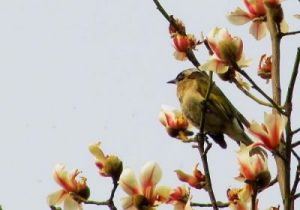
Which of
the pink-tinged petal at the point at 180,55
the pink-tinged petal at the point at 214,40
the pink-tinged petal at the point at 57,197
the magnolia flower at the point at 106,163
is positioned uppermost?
the pink-tinged petal at the point at 180,55

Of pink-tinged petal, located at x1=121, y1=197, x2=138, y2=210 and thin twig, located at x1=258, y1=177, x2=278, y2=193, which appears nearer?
thin twig, located at x1=258, y1=177, x2=278, y2=193

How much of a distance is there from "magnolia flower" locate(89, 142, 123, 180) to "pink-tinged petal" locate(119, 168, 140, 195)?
0.13ft

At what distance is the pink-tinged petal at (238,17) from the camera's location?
11.0 feet

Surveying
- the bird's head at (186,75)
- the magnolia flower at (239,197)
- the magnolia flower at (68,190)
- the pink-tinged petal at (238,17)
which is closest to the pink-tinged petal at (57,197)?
the magnolia flower at (68,190)

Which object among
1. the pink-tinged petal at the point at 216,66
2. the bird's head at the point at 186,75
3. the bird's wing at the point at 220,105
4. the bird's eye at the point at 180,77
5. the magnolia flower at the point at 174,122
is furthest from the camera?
the bird's eye at the point at 180,77

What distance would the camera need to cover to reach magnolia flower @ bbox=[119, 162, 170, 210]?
277cm

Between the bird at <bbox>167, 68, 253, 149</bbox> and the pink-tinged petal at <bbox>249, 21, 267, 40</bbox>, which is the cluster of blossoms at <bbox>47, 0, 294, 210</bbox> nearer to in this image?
the pink-tinged petal at <bbox>249, 21, 267, 40</bbox>

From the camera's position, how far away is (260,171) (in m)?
2.62

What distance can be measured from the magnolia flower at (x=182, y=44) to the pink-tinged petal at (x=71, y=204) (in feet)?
3.58

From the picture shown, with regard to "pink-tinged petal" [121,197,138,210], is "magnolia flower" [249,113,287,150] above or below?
above

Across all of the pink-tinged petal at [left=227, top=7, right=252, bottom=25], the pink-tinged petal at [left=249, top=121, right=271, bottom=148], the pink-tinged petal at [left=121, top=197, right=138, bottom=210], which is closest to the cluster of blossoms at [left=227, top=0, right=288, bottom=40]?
the pink-tinged petal at [left=227, top=7, right=252, bottom=25]

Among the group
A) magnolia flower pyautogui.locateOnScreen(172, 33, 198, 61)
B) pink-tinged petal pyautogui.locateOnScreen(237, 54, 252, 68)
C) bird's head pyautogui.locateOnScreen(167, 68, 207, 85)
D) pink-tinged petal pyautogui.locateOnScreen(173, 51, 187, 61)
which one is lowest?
pink-tinged petal pyautogui.locateOnScreen(237, 54, 252, 68)

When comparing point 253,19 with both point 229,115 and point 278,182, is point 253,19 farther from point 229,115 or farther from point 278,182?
point 229,115

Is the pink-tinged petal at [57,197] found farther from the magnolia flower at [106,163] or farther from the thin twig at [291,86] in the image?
the thin twig at [291,86]
